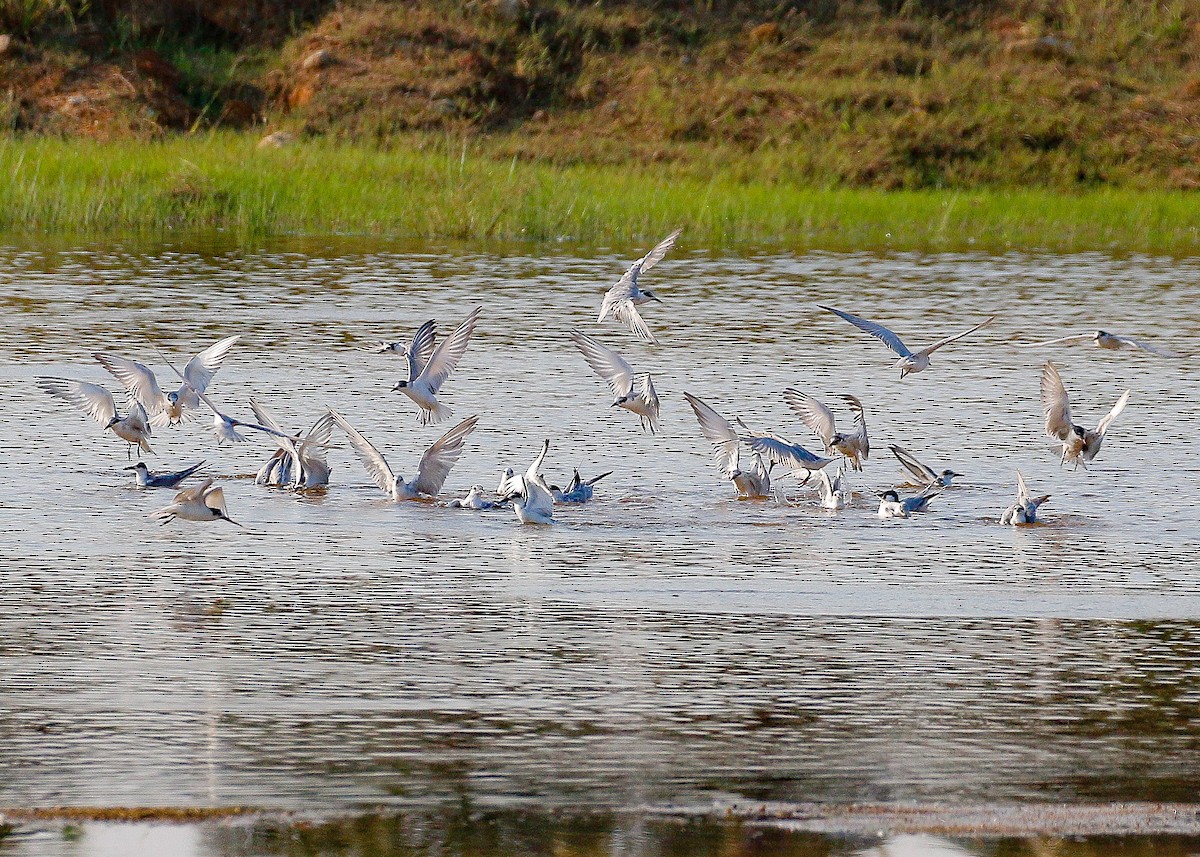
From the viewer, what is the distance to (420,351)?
8.68 meters

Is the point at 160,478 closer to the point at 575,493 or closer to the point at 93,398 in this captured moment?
the point at 93,398

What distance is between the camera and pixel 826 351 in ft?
40.0

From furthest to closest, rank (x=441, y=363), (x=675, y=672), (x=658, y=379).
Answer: (x=658, y=379) → (x=441, y=363) → (x=675, y=672)

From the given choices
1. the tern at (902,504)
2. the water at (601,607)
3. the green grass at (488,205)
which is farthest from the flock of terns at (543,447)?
the green grass at (488,205)

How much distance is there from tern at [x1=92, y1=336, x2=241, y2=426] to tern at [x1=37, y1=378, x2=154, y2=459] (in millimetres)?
76

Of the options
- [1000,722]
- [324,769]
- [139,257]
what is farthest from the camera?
[139,257]

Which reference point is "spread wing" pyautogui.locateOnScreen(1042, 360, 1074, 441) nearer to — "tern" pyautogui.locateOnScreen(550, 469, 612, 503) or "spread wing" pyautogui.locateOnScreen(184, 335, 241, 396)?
"tern" pyautogui.locateOnScreen(550, 469, 612, 503)

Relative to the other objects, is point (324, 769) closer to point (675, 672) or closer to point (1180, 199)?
point (675, 672)

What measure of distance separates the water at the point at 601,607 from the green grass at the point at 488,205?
6.21m

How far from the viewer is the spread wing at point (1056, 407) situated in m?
8.21

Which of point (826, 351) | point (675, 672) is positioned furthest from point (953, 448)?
point (675, 672)

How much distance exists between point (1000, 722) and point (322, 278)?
10.8 meters

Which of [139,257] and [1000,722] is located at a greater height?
[1000,722]

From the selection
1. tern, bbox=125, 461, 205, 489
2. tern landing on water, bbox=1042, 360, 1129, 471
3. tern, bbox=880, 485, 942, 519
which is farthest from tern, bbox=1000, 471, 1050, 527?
tern, bbox=125, 461, 205, 489
